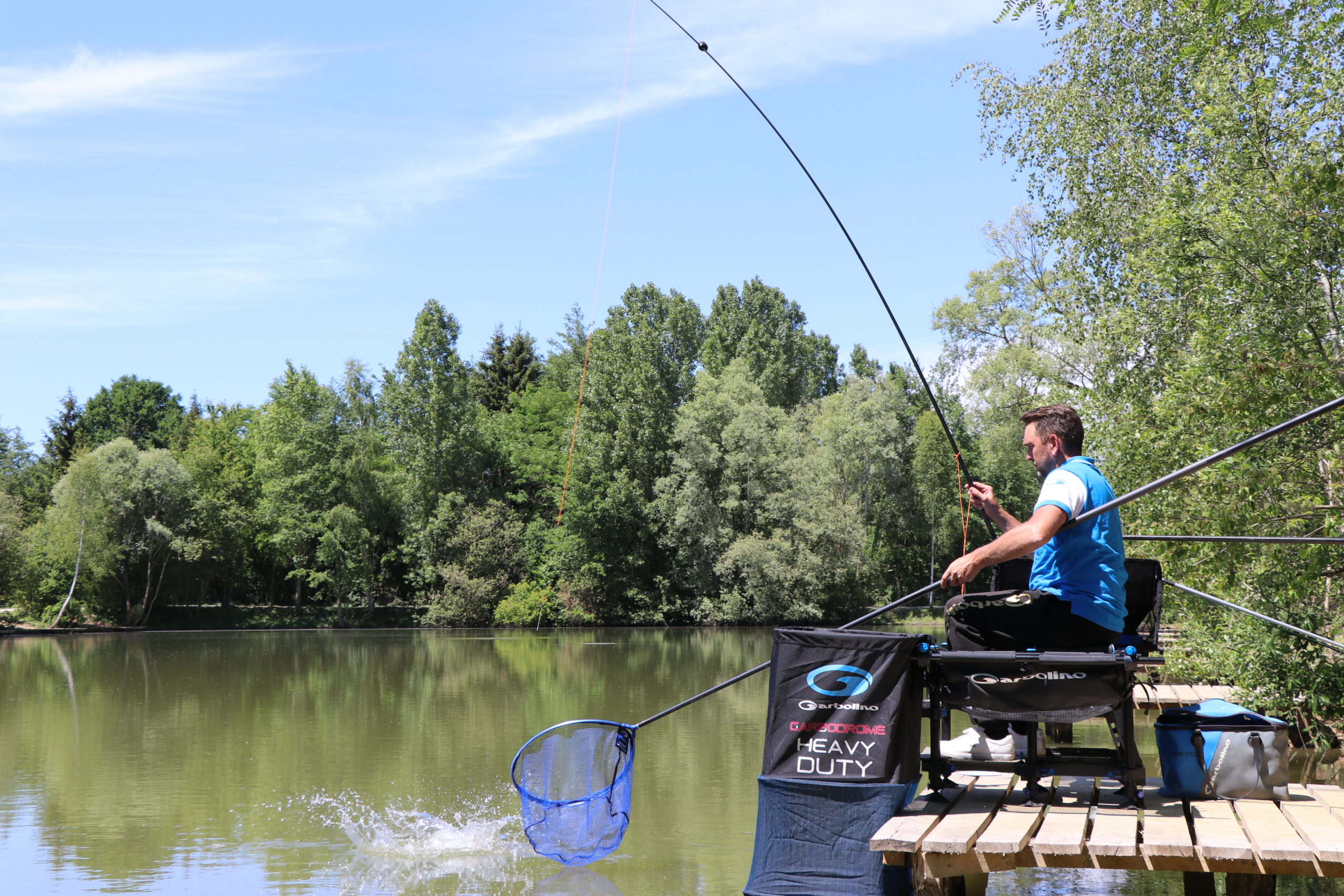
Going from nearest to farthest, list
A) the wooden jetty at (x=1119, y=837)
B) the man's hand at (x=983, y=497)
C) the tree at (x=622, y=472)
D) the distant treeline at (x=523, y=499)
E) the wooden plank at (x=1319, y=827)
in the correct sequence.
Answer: the wooden plank at (x=1319, y=827)
the wooden jetty at (x=1119, y=837)
the man's hand at (x=983, y=497)
the distant treeline at (x=523, y=499)
the tree at (x=622, y=472)

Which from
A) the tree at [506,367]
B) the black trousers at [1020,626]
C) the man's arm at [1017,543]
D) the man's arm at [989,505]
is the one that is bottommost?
the black trousers at [1020,626]

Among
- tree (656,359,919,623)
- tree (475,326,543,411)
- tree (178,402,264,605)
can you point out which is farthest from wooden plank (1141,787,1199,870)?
tree (475,326,543,411)

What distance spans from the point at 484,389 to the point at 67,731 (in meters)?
38.0

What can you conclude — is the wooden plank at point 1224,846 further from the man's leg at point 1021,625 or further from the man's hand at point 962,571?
the man's hand at point 962,571

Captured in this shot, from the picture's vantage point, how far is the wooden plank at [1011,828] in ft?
10.8

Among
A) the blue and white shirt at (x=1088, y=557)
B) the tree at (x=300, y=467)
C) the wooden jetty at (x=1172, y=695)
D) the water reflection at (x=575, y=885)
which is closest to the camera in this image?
the blue and white shirt at (x=1088, y=557)

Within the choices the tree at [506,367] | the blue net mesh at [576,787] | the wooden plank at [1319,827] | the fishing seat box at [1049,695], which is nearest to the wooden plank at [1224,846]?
the wooden plank at [1319,827]

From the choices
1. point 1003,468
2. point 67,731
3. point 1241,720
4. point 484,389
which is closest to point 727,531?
point 1003,468

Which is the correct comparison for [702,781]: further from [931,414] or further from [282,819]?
[931,414]

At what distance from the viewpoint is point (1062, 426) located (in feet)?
14.1

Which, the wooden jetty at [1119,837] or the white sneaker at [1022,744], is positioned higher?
the white sneaker at [1022,744]

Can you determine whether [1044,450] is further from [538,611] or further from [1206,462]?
[538,611]

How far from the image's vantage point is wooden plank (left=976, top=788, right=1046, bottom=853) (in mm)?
3301

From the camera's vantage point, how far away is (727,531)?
121ft
